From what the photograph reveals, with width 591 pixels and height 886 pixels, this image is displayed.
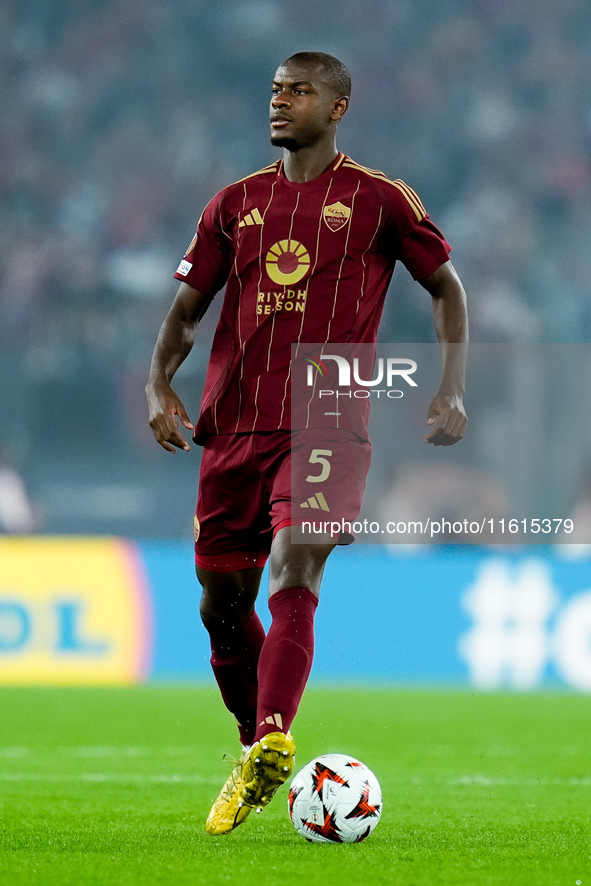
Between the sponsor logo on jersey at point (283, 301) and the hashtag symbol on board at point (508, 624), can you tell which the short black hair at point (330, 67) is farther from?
the hashtag symbol on board at point (508, 624)

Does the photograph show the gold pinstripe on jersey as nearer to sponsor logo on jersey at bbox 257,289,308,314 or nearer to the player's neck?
the player's neck

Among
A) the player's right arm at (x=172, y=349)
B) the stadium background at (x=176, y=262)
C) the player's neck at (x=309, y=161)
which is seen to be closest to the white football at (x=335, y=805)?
the player's right arm at (x=172, y=349)

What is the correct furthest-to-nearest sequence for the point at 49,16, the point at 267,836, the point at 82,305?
the point at 49,16 < the point at 82,305 < the point at 267,836

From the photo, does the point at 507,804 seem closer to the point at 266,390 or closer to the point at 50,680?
the point at 266,390

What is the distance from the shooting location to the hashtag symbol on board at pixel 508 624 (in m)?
7.78

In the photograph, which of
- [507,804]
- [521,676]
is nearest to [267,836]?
[507,804]

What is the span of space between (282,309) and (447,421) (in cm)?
54

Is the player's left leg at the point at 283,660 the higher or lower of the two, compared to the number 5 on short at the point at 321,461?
lower

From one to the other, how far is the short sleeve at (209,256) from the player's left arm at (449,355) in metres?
0.59

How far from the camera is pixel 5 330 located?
11852 mm

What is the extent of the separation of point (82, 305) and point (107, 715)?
19.1 feet

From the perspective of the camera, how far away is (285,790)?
4.43 metres

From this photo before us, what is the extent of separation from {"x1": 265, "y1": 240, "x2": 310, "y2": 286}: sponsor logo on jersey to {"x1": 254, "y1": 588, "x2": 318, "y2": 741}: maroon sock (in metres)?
0.87

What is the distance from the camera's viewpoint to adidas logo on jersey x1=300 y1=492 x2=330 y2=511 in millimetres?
3146
